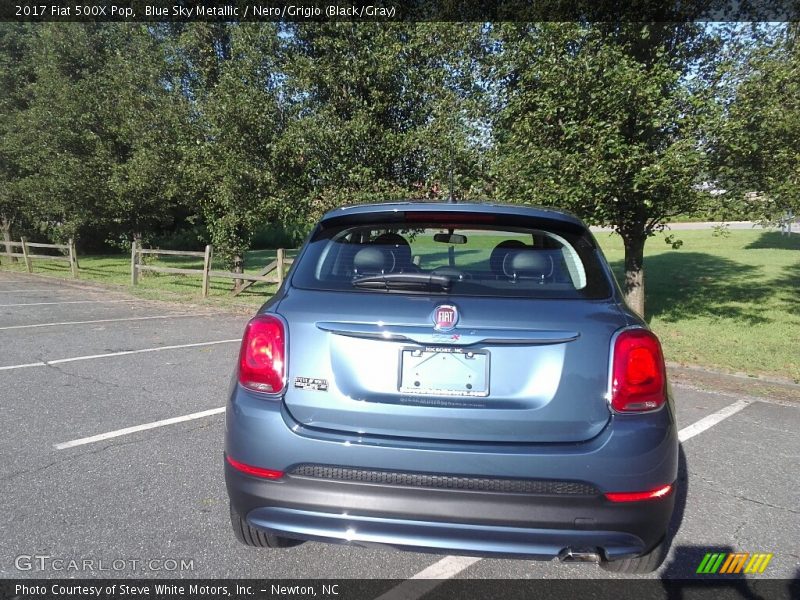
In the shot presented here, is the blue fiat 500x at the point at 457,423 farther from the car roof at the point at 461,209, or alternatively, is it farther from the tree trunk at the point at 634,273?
the tree trunk at the point at 634,273

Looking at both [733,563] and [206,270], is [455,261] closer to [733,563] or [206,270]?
[733,563]

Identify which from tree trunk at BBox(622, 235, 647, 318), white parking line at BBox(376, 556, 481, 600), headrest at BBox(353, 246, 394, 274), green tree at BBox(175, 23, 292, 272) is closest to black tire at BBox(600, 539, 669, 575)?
white parking line at BBox(376, 556, 481, 600)

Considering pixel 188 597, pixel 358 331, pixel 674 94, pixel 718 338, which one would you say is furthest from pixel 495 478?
pixel 718 338

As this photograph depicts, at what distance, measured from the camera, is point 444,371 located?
2176 millimetres

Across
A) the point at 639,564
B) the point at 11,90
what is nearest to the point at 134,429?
the point at 639,564

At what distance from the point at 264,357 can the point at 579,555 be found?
4.84 ft

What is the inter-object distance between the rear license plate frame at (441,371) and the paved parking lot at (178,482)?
3.49 ft

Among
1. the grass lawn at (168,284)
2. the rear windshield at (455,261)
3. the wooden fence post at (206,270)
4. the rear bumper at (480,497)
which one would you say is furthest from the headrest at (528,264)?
the wooden fence post at (206,270)

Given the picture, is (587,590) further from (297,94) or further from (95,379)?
(297,94)

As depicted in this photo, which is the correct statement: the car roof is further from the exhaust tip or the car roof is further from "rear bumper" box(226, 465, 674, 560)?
the exhaust tip

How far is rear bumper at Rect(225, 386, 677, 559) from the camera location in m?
2.07

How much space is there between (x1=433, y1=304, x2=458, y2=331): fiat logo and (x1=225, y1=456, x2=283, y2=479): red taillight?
86cm

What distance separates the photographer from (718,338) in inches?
344

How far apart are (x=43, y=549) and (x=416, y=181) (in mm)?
8938
